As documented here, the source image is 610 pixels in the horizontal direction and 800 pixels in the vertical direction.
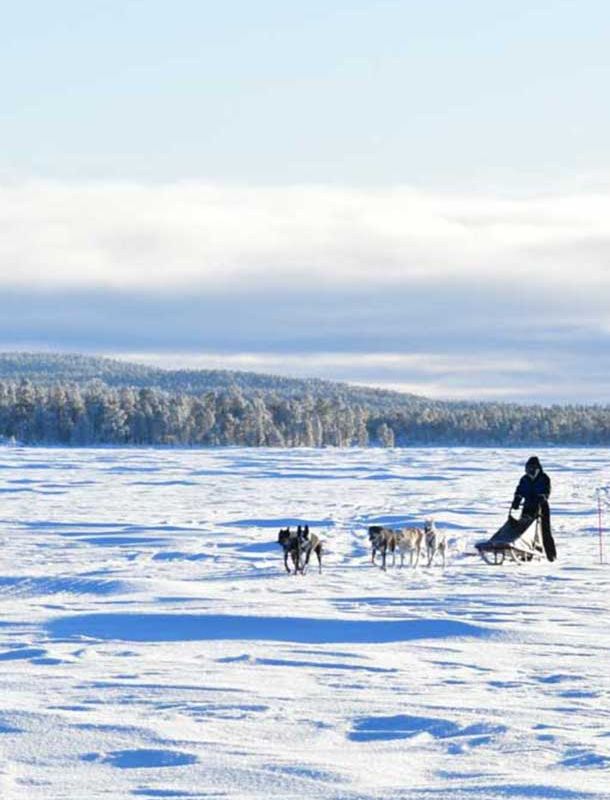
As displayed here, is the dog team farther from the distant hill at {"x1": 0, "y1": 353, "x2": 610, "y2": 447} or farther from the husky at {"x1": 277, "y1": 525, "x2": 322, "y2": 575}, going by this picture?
the distant hill at {"x1": 0, "y1": 353, "x2": 610, "y2": 447}

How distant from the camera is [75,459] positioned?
186ft

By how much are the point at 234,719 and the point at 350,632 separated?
366 cm

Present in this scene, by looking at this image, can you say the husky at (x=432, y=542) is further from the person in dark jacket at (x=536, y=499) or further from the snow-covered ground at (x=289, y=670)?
the person in dark jacket at (x=536, y=499)

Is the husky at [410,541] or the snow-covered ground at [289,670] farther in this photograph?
the husky at [410,541]

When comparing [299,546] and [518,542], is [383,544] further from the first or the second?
[518,542]

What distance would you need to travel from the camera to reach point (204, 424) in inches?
4523

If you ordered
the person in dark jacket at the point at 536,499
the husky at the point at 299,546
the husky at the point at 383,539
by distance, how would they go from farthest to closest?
the person in dark jacket at the point at 536,499 < the husky at the point at 383,539 < the husky at the point at 299,546

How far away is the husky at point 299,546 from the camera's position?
15346 mm

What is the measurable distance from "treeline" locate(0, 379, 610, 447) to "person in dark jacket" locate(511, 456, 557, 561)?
3635 inches

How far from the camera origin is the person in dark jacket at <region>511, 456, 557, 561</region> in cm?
1694

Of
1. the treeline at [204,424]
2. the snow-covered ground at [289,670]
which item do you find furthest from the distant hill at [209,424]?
the snow-covered ground at [289,670]

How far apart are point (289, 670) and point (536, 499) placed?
9176 millimetres

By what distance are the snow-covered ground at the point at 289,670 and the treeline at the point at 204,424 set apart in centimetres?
8997

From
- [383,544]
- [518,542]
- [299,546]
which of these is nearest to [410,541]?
[383,544]
